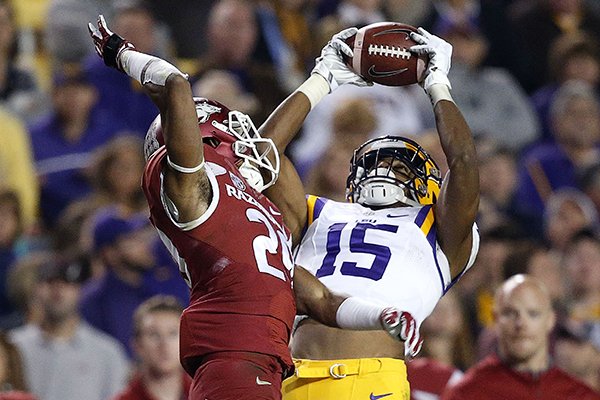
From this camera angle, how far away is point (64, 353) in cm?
767

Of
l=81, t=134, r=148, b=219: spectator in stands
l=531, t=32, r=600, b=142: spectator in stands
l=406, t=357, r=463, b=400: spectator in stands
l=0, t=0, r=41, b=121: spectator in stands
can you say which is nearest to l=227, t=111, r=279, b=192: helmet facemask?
l=406, t=357, r=463, b=400: spectator in stands

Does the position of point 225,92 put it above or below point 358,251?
above

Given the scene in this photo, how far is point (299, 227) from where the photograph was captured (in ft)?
20.1

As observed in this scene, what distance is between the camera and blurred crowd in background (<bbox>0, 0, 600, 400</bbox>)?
7.98 meters

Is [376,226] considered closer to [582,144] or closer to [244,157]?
[244,157]

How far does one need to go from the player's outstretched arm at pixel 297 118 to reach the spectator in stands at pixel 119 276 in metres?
2.19

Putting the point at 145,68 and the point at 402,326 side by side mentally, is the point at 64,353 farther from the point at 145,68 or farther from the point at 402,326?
the point at 402,326

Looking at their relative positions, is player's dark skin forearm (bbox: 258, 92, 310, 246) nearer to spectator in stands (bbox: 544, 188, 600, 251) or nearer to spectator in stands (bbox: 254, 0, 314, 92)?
spectator in stands (bbox: 544, 188, 600, 251)

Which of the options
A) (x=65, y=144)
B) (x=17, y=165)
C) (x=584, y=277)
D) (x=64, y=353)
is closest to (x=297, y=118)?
(x=64, y=353)

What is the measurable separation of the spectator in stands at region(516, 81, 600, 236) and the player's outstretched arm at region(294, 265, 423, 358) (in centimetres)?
508

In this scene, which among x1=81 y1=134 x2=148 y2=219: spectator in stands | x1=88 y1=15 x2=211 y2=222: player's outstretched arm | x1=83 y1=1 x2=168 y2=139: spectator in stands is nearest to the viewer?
x1=88 y1=15 x2=211 y2=222: player's outstretched arm

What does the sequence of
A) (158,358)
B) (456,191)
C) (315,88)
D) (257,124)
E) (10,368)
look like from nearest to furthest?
(456,191) < (315,88) < (158,358) < (10,368) < (257,124)

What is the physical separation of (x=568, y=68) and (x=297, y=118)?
18.0 ft

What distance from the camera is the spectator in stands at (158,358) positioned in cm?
700
